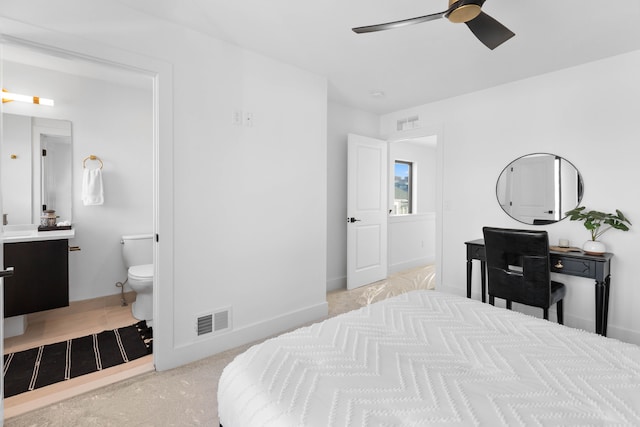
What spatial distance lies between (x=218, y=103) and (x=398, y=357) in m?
2.12

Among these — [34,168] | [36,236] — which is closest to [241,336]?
[36,236]

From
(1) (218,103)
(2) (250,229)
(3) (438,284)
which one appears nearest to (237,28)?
(1) (218,103)

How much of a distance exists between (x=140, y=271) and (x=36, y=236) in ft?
2.75

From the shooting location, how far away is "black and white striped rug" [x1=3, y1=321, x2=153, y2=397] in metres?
2.02

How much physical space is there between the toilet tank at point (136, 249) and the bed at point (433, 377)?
254cm

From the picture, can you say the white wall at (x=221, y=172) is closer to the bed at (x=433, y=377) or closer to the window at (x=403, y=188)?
the bed at (x=433, y=377)

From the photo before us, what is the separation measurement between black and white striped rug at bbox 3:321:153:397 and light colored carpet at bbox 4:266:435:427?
1.11 ft

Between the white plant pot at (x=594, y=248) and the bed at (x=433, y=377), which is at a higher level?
the white plant pot at (x=594, y=248)

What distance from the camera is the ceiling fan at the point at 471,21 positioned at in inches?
59.4

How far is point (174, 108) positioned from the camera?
2150 millimetres

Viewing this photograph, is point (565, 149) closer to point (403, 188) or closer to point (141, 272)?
point (403, 188)

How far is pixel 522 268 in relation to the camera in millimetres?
2561

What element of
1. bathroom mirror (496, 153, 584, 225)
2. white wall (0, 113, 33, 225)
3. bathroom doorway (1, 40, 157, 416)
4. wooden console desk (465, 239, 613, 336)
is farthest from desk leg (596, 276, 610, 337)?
white wall (0, 113, 33, 225)

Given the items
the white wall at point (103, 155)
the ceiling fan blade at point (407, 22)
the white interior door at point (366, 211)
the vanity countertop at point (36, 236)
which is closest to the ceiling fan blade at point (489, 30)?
the ceiling fan blade at point (407, 22)
